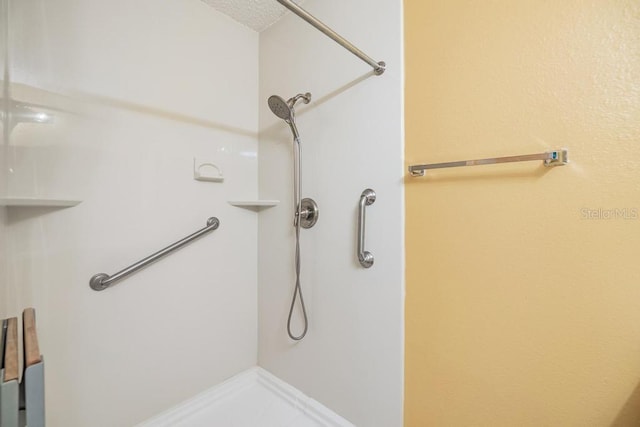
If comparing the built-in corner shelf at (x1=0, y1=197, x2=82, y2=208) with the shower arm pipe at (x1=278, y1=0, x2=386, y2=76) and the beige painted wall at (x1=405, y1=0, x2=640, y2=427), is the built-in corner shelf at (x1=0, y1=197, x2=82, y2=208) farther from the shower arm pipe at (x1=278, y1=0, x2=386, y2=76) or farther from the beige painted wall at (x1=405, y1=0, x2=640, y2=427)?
the beige painted wall at (x1=405, y1=0, x2=640, y2=427)

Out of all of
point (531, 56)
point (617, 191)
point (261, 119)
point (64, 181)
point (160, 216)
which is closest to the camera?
point (617, 191)

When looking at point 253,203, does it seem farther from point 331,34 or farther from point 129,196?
point 331,34

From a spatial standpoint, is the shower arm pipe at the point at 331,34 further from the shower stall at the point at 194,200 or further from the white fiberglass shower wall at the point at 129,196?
the white fiberglass shower wall at the point at 129,196

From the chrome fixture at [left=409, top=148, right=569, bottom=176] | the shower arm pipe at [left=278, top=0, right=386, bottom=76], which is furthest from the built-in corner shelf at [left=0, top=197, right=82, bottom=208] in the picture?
the chrome fixture at [left=409, top=148, right=569, bottom=176]

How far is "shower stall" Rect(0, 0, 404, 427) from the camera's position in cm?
89

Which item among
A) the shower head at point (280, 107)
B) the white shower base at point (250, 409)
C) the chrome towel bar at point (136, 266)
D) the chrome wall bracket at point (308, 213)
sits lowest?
the white shower base at point (250, 409)

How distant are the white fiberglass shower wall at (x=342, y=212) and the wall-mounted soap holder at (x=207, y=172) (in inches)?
11.3

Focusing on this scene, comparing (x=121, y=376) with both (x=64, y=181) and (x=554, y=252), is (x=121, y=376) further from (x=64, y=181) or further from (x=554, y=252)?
(x=554, y=252)

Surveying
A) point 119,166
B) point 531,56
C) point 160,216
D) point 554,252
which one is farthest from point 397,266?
A: point 119,166

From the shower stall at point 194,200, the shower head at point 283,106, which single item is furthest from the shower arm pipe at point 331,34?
the shower head at point 283,106

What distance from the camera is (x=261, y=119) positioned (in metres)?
1.50

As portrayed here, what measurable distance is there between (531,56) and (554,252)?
570 millimetres

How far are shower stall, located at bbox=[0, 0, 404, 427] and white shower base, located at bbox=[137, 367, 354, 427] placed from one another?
0.03 m

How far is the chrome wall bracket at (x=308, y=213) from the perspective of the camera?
119 centimetres
